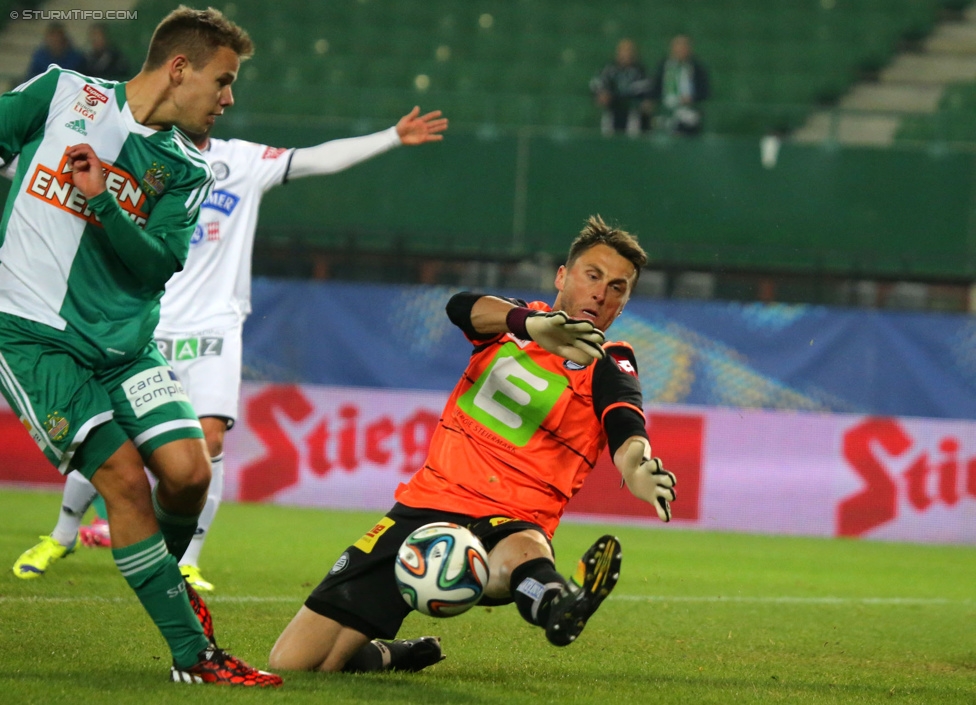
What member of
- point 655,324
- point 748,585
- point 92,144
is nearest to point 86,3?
point 655,324

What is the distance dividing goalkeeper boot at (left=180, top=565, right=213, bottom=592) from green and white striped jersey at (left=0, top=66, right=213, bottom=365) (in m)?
2.65

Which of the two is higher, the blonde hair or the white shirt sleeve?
the blonde hair

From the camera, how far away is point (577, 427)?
5.11 meters

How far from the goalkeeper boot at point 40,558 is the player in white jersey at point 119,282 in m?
2.72

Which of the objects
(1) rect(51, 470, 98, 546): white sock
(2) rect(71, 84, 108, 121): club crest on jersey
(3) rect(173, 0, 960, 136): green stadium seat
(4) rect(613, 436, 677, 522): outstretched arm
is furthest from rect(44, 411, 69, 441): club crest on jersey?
(3) rect(173, 0, 960, 136): green stadium seat

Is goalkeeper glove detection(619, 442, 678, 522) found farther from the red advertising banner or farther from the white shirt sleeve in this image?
the red advertising banner

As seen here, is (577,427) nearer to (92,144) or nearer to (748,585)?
(92,144)

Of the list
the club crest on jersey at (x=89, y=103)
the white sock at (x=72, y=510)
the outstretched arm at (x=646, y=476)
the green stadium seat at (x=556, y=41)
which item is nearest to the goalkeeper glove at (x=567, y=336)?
the outstretched arm at (x=646, y=476)

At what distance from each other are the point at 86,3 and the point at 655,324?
454 inches

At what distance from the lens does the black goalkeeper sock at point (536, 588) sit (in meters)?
4.31

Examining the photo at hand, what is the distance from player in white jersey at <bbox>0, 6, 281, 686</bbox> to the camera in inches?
170

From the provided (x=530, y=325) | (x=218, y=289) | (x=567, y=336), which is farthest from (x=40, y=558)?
(x=567, y=336)

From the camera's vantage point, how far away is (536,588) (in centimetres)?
439

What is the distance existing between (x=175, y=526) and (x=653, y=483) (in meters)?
1.71
